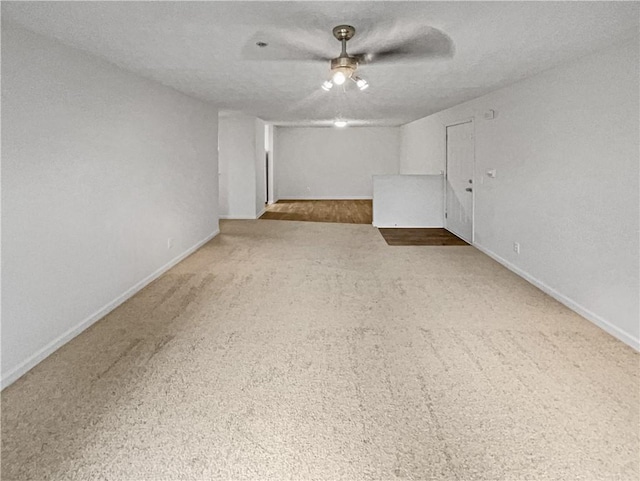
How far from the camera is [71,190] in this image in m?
3.24

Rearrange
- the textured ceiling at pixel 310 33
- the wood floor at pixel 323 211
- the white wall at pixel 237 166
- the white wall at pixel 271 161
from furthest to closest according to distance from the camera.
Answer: the white wall at pixel 271 161, the wood floor at pixel 323 211, the white wall at pixel 237 166, the textured ceiling at pixel 310 33

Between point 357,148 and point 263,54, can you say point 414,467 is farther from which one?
point 357,148

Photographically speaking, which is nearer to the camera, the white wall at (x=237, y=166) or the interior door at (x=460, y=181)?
the interior door at (x=460, y=181)

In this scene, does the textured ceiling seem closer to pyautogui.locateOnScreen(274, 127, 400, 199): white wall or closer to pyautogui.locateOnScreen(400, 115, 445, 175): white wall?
pyautogui.locateOnScreen(400, 115, 445, 175): white wall

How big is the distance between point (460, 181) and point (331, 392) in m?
5.64

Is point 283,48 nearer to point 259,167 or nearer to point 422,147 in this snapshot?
point 259,167

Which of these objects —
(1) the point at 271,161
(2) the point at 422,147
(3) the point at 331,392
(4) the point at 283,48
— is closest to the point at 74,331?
(3) the point at 331,392

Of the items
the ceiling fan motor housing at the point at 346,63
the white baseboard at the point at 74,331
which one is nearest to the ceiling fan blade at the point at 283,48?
the ceiling fan motor housing at the point at 346,63

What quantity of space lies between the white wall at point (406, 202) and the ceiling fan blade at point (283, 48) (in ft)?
16.3

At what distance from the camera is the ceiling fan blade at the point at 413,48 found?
3.07 m

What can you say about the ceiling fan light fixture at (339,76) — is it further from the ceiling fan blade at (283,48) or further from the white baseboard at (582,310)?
the white baseboard at (582,310)

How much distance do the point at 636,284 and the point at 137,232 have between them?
13.9 ft

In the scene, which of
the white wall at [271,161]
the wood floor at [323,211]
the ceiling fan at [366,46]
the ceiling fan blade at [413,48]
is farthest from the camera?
the white wall at [271,161]

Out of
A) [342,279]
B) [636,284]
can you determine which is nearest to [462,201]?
[342,279]
